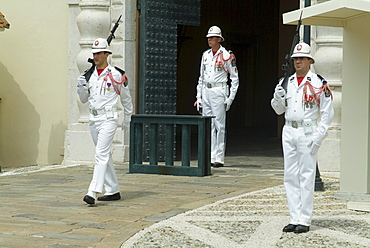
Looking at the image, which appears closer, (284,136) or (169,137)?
(284,136)

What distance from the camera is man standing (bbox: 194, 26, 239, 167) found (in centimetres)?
1202

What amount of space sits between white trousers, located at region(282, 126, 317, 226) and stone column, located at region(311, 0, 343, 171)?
4.37m

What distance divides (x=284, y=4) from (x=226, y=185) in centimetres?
1050

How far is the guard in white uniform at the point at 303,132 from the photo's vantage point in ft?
22.5

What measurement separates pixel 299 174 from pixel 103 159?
258 centimetres

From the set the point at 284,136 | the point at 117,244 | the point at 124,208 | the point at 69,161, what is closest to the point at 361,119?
the point at 284,136

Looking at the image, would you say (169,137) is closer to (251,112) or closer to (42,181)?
(42,181)

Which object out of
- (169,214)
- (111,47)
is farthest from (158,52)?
(169,214)

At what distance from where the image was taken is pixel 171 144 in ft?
37.1

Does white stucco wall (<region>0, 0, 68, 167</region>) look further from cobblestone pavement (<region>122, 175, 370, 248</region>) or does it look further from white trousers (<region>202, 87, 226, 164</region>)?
cobblestone pavement (<region>122, 175, 370, 248</region>)

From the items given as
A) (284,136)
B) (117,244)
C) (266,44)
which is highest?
(266,44)

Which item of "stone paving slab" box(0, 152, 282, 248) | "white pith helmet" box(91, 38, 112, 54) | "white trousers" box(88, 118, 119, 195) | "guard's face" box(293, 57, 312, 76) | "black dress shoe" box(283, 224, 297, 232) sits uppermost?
"white pith helmet" box(91, 38, 112, 54)

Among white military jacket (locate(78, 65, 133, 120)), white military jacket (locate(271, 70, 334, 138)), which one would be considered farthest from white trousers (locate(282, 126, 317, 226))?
white military jacket (locate(78, 65, 133, 120))

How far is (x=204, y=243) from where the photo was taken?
6406 mm
